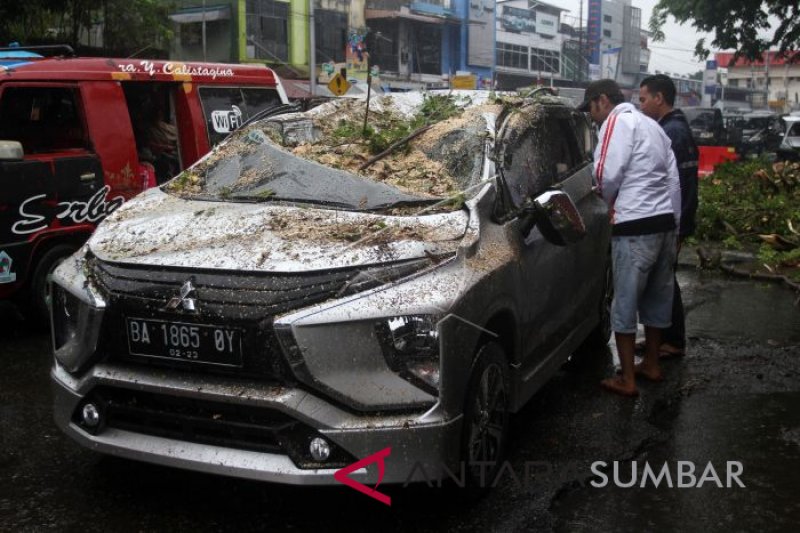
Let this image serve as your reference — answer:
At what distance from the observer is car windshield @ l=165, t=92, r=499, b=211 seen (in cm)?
396

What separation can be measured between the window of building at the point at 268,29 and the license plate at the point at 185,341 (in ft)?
111

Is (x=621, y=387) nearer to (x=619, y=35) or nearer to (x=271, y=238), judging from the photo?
(x=271, y=238)

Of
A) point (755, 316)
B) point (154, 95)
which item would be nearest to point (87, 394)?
point (154, 95)

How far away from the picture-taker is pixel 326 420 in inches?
114

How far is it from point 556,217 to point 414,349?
123cm

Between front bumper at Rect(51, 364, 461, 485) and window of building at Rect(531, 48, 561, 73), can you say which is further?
window of building at Rect(531, 48, 561, 73)

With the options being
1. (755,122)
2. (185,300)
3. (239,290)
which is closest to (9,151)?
(185,300)

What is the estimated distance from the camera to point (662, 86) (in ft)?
18.1

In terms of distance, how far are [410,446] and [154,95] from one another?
18.9ft

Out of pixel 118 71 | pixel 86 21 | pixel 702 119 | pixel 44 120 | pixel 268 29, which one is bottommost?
pixel 702 119

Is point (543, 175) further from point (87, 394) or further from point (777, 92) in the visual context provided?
point (777, 92)

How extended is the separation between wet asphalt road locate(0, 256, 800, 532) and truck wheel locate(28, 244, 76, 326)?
2.64 ft

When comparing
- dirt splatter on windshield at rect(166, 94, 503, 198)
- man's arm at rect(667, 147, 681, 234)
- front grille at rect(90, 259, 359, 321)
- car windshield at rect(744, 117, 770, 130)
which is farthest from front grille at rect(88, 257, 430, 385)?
car windshield at rect(744, 117, 770, 130)

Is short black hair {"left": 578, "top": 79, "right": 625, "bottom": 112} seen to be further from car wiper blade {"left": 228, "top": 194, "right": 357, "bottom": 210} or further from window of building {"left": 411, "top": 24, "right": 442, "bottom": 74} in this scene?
window of building {"left": 411, "top": 24, "right": 442, "bottom": 74}
